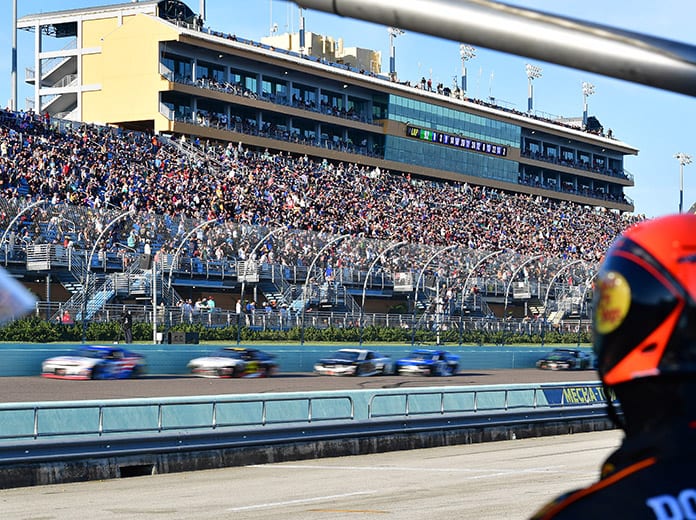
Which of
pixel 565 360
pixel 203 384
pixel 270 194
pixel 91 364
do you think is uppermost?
pixel 270 194

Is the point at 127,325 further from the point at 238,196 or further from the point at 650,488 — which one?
the point at 650,488

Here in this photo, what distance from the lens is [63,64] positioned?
8569cm

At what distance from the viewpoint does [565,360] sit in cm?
4544

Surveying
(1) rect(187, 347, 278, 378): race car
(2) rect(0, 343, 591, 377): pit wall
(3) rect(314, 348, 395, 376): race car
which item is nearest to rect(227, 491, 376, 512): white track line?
(2) rect(0, 343, 591, 377): pit wall

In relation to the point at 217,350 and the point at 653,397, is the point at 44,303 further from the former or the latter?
the point at 653,397

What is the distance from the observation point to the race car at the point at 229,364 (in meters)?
35.9

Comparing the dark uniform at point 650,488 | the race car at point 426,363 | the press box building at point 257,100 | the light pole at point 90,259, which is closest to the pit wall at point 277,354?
the race car at point 426,363

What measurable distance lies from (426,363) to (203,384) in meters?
9.37

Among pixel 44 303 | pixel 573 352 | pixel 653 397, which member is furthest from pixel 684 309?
pixel 573 352

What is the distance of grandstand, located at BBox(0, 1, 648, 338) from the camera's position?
43.2 m

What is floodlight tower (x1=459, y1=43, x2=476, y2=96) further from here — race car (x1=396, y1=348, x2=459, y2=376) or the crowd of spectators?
race car (x1=396, y1=348, x2=459, y2=376)

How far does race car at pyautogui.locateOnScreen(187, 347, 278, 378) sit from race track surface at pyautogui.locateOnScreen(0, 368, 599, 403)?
1.67ft

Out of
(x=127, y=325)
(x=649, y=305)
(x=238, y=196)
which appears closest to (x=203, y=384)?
(x=127, y=325)

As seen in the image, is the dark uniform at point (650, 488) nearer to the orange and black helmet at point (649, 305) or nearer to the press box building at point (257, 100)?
the orange and black helmet at point (649, 305)
